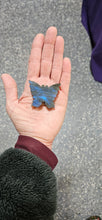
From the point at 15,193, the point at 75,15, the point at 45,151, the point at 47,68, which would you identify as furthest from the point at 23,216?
the point at 75,15

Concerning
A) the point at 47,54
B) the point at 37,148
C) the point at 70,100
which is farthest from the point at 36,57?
the point at 70,100

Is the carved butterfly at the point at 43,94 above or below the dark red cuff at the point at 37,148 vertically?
above

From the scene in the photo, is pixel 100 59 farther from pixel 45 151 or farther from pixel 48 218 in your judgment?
pixel 48 218

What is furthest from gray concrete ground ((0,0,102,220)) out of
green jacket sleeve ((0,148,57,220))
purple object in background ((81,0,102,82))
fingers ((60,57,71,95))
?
green jacket sleeve ((0,148,57,220))

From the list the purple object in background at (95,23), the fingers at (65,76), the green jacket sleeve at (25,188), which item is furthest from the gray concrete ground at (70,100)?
the green jacket sleeve at (25,188)

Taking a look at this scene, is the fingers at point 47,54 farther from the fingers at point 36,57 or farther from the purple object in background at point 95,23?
the purple object in background at point 95,23

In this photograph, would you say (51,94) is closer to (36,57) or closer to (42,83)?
(42,83)
